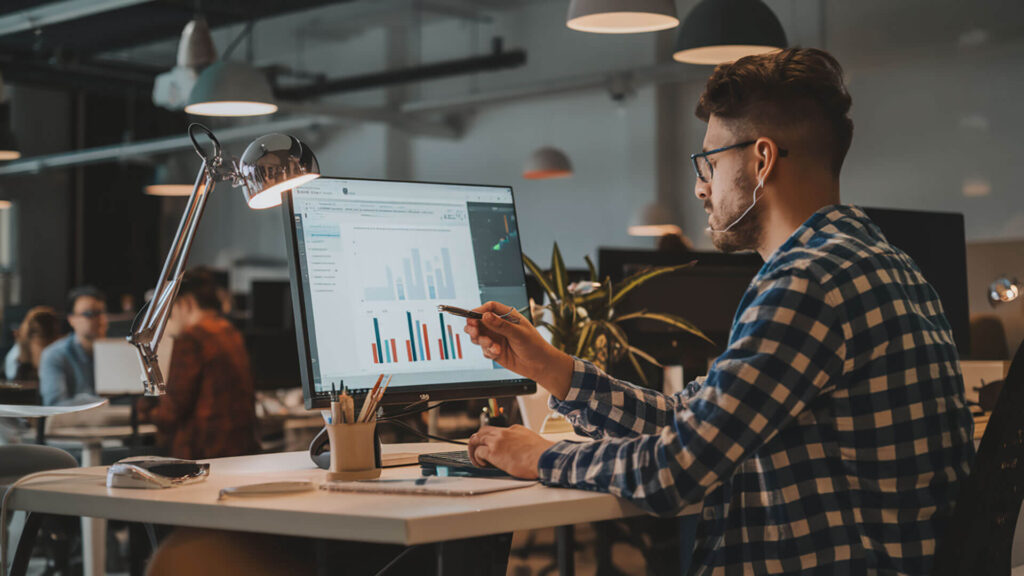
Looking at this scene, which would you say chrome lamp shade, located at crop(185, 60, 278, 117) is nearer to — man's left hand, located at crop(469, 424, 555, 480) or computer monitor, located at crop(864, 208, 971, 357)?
computer monitor, located at crop(864, 208, 971, 357)

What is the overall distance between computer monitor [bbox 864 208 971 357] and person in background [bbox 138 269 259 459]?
2611 mm

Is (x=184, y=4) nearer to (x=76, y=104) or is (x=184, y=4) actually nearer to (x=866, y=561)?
(x=76, y=104)

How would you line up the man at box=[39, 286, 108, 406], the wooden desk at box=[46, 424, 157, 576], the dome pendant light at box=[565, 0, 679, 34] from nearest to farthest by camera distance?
the dome pendant light at box=[565, 0, 679, 34] < the wooden desk at box=[46, 424, 157, 576] < the man at box=[39, 286, 108, 406]

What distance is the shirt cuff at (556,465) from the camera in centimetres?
136

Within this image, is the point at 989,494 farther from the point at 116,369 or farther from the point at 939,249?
the point at 116,369

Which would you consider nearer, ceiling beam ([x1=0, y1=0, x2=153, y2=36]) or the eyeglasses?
the eyeglasses

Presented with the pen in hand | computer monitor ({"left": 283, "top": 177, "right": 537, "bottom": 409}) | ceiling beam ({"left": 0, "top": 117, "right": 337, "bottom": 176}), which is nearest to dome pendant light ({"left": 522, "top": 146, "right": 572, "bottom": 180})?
ceiling beam ({"left": 0, "top": 117, "right": 337, "bottom": 176})

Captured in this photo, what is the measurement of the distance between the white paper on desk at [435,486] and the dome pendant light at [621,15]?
2481 mm

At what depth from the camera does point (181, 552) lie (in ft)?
4.84

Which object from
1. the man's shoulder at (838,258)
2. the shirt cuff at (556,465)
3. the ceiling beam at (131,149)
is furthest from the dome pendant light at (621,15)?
the ceiling beam at (131,149)

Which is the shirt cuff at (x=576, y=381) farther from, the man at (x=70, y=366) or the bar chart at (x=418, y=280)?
the man at (x=70, y=366)

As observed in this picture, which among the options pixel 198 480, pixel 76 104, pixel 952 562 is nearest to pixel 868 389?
pixel 952 562

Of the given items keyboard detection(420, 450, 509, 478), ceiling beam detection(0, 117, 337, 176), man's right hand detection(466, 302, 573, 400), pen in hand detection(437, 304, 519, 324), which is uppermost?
ceiling beam detection(0, 117, 337, 176)

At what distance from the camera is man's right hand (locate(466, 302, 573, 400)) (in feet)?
5.28
